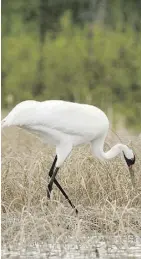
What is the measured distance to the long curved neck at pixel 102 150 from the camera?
351 inches

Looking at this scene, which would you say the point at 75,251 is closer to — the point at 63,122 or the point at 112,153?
the point at 63,122

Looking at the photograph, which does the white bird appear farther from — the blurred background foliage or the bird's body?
the blurred background foliage

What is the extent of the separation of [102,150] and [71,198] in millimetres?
474

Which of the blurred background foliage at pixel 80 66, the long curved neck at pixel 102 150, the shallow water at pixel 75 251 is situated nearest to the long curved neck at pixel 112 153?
the long curved neck at pixel 102 150

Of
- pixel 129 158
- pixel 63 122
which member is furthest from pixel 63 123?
pixel 129 158

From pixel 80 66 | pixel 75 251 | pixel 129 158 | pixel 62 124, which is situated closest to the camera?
pixel 75 251

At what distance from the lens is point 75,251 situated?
719 cm

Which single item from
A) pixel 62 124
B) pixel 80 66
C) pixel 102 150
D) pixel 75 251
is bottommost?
pixel 80 66

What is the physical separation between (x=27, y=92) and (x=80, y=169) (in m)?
12.7

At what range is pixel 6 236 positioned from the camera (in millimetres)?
7461

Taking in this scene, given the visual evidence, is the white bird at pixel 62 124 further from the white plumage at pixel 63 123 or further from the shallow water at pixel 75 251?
the shallow water at pixel 75 251

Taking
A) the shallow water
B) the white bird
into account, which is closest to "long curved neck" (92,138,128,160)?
the white bird

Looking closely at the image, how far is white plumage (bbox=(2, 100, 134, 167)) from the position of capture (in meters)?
8.30

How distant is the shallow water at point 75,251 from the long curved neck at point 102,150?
5.06 feet
